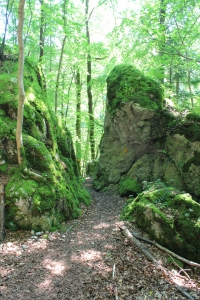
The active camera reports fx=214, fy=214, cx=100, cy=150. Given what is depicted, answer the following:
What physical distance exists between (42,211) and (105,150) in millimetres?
6668

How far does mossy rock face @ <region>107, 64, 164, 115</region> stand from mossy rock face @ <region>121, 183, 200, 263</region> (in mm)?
5286

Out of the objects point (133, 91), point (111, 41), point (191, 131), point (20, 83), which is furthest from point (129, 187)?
point (111, 41)

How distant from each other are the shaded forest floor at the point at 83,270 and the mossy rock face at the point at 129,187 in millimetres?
3987

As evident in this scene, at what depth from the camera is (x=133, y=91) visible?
10.3 m

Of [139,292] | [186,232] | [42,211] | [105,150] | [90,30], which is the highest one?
[90,30]

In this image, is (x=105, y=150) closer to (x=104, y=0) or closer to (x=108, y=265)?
(x=108, y=265)

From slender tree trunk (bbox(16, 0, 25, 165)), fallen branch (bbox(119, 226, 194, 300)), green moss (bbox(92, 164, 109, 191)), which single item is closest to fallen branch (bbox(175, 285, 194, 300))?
fallen branch (bbox(119, 226, 194, 300))

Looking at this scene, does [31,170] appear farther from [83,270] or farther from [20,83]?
[83,270]

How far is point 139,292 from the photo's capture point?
148 inches

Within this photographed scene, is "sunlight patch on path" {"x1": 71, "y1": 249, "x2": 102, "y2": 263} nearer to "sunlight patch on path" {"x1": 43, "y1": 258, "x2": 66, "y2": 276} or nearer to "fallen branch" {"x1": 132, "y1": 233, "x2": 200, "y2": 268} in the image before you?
"sunlight patch on path" {"x1": 43, "y1": 258, "x2": 66, "y2": 276}

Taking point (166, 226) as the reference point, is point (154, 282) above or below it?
below

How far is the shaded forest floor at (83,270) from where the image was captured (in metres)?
3.56

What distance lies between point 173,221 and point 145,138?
542cm

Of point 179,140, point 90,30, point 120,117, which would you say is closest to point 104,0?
point 90,30
